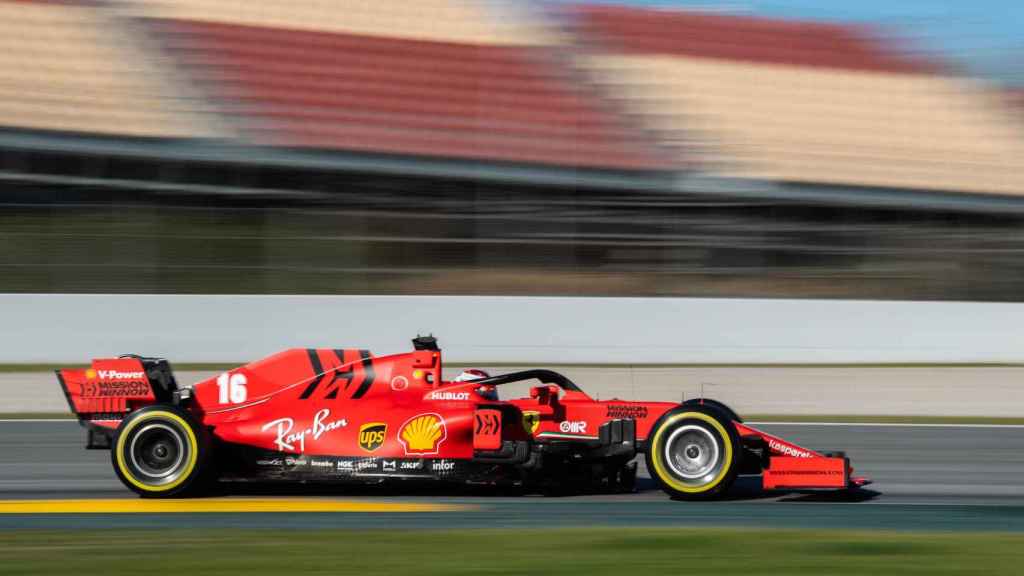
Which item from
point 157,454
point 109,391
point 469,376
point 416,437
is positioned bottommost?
point 157,454

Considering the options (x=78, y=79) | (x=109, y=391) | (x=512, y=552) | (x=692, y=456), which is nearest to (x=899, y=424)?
(x=692, y=456)

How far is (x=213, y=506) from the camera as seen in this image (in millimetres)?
7254

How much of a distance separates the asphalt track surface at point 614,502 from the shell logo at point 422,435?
33 centimetres

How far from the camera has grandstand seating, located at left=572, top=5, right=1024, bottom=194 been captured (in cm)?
1797

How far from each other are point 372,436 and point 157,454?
1.38 meters

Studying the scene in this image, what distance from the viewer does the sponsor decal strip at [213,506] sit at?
712 cm

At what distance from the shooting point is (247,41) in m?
18.1

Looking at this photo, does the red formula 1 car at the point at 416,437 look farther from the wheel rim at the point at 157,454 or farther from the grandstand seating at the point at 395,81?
the grandstand seating at the point at 395,81

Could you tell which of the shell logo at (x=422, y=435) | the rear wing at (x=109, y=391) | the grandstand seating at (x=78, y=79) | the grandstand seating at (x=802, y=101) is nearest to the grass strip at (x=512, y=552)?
the shell logo at (x=422, y=435)

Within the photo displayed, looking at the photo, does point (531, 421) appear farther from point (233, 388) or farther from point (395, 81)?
point (395, 81)

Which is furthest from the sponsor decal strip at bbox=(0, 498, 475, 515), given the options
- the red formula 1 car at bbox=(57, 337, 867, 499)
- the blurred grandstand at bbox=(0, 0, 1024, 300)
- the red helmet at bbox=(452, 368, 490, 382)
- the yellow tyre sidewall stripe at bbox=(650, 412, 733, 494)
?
the blurred grandstand at bbox=(0, 0, 1024, 300)

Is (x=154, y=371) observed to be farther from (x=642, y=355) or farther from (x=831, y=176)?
(x=831, y=176)

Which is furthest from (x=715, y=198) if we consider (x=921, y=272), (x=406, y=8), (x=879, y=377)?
(x=406, y=8)

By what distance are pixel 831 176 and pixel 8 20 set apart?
12332 mm
